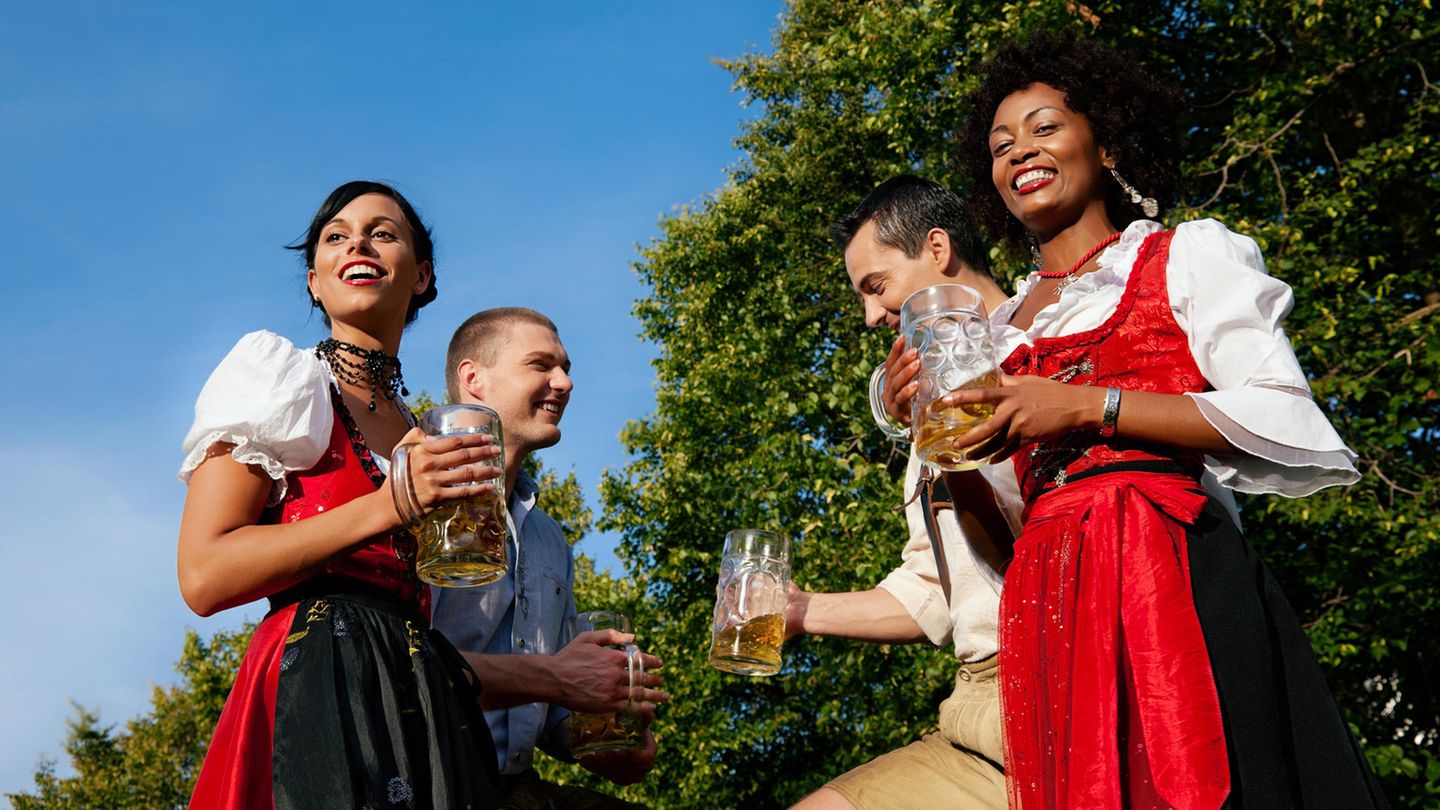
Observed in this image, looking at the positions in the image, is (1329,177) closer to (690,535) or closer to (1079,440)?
(690,535)

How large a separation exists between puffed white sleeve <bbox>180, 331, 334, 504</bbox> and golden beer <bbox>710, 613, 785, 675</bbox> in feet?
3.51

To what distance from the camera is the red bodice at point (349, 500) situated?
2.53 metres

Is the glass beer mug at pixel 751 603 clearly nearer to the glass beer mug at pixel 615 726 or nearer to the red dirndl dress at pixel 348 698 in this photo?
the glass beer mug at pixel 615 726

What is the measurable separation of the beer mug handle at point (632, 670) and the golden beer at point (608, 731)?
33 mm

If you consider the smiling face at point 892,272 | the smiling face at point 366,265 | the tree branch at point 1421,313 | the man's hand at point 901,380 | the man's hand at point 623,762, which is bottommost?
the man's hand at point 623,762

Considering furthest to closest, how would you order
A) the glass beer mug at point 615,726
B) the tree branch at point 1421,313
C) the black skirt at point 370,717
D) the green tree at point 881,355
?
the tree branch at point 1421,313
the green tree at point 881,355
the glass beer mug at point 615,726
the black skirt at point 370,717

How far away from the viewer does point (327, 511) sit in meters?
2.50

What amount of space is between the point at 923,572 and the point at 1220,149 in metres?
7.41

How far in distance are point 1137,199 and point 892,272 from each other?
1.11 metres

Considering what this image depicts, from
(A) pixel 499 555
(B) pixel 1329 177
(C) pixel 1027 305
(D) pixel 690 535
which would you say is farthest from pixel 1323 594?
(A) pixel 499 555

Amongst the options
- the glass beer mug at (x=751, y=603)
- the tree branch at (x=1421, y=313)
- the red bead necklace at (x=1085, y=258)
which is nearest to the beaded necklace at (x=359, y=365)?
the glass beer mug at (x=751, y=603)

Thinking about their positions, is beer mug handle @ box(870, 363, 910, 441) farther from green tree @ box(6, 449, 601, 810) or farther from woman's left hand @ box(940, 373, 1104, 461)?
green tree @ box(6, 449, 601, 810)

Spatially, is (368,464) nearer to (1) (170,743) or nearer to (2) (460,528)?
(2) (460,528)

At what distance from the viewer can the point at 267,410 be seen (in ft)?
8.17
